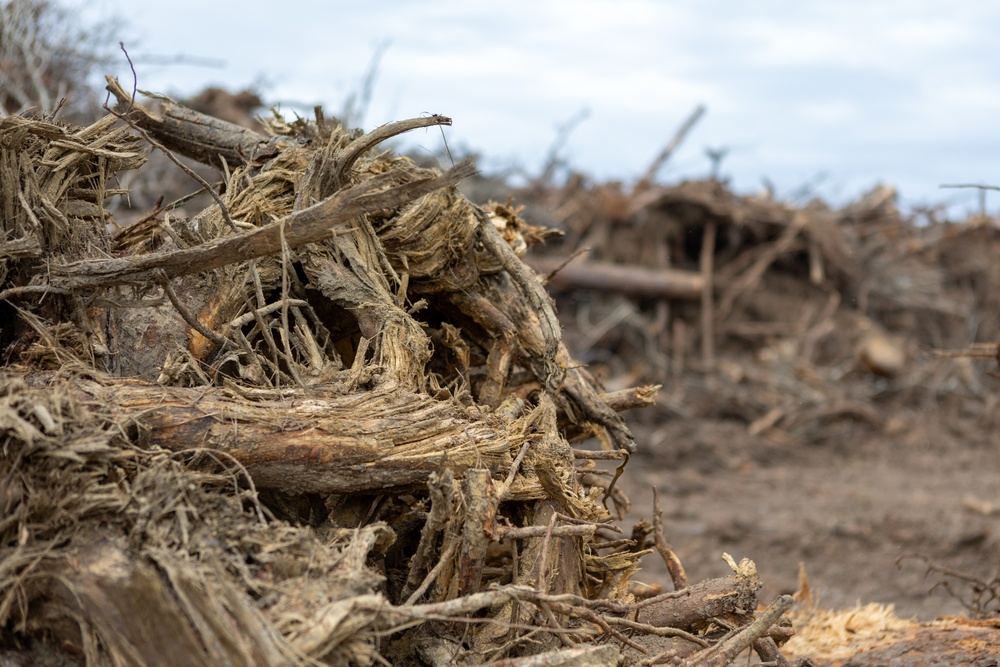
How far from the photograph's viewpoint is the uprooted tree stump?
5.74 feet

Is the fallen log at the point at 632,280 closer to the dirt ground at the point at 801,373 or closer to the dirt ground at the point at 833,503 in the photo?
the dirt ground at the point at 801,373

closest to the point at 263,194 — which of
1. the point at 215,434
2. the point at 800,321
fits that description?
the point at 215,434

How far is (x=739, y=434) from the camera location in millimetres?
8906

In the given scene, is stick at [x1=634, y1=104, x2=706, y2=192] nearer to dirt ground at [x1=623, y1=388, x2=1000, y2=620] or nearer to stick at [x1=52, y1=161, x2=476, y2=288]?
dirt ground at [x1=623, y1=388, x2=1000, y2=620]

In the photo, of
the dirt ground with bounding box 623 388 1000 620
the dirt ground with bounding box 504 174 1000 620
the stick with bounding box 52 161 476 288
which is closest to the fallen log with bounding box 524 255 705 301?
the dirt ground with bounding box 504 174 1000 620

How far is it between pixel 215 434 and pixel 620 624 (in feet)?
3.15

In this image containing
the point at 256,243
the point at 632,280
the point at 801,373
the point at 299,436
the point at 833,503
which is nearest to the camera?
the point at 299,436

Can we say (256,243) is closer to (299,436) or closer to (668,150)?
(299,436)

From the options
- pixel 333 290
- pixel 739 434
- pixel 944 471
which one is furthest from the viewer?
pixel 739 434

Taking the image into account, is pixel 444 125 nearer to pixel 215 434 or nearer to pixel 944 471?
pixel 215 434

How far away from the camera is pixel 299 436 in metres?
2.04

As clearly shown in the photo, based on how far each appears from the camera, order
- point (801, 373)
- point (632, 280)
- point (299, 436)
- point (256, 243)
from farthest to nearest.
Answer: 1. point (632, 280)
2. point (801, 373)
3. point (256, 243)
4. point (299, 436)

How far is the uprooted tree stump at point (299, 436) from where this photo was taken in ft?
5.74

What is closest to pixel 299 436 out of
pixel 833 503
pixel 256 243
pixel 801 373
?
pixel 256 243
